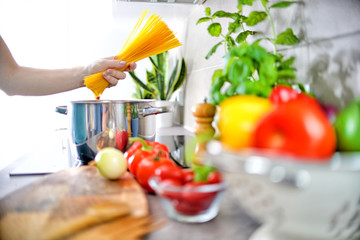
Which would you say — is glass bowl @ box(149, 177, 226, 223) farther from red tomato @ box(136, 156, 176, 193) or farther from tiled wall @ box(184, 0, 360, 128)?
tiled wall @ box(184, 0, 360, 128)

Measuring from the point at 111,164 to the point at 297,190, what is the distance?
16.6 inches

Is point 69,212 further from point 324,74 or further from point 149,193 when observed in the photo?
point 324,74

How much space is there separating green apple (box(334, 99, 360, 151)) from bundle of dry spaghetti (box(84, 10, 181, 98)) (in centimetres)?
70

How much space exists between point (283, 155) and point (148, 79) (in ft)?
5.40

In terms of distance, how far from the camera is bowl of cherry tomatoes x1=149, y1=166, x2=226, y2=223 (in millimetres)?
437

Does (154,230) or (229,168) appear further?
(154,230)

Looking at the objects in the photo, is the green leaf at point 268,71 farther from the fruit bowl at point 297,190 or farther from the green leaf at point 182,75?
the green leaf at point 182,75

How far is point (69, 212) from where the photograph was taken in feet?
1.47

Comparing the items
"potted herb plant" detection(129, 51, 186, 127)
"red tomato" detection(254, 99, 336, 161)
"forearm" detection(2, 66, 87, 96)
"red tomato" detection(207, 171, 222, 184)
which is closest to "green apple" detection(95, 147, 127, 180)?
"red tomato" detection(207, 171, 222, 184)

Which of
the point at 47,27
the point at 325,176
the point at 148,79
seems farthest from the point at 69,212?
the point at 47,27

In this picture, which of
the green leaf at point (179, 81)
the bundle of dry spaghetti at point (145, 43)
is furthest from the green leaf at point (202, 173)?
the green leaf at point (179, 81)

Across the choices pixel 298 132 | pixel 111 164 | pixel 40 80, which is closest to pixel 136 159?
pixel 111 164

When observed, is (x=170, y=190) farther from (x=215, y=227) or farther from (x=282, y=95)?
(x=282, y=95)

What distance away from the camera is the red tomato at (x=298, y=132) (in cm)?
32
